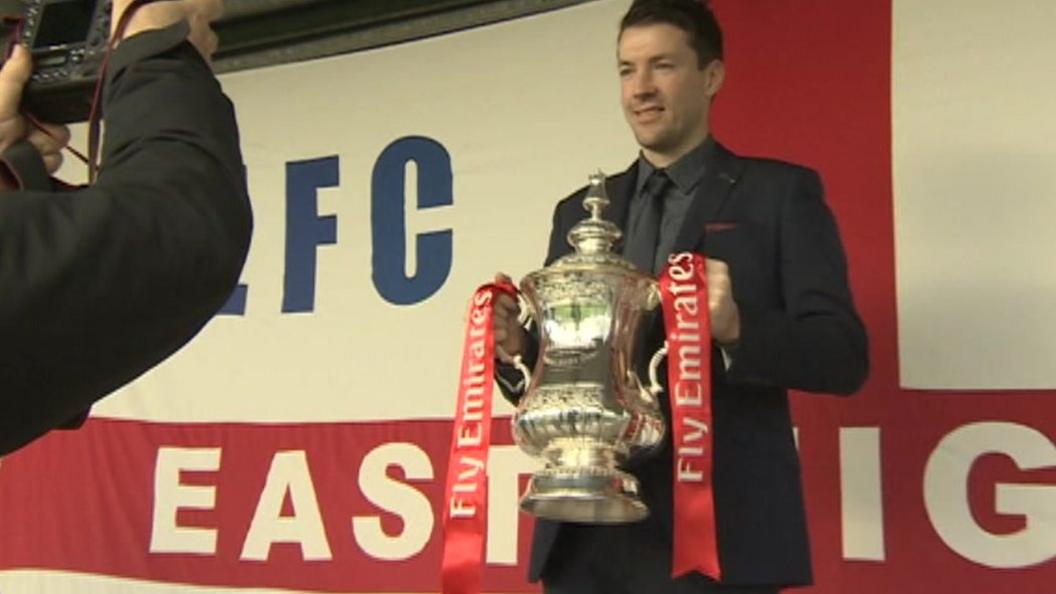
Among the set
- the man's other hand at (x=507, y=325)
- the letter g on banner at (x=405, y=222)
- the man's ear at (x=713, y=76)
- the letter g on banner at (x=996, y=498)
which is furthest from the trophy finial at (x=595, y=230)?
the letter g on banner at (x=405, y=222)

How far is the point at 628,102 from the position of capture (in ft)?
5.45

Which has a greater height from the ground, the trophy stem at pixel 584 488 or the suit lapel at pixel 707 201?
the suit lapel at pixel 707 201

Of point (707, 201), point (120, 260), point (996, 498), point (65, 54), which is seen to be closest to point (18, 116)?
point (65, 54)

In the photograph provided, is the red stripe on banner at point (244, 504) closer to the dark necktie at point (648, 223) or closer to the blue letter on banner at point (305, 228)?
the blue letter on banner at point (305, 228)

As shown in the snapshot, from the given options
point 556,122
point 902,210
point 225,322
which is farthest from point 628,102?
point 225,322

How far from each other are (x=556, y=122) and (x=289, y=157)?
65 cm

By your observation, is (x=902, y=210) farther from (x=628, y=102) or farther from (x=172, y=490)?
(x=172, y=490)

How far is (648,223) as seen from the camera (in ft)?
5.31

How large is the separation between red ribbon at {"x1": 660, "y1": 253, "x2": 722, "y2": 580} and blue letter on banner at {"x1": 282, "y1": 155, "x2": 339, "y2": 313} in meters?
1.41

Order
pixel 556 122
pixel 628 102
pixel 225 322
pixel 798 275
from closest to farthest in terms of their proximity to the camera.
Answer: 1. pixel 798 275
2. pixel 628 102
3. pixel 556 122
4. pixel 225 322

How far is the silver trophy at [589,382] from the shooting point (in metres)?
1.47

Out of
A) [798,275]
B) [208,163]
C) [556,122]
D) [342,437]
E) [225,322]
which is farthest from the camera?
[225,322]

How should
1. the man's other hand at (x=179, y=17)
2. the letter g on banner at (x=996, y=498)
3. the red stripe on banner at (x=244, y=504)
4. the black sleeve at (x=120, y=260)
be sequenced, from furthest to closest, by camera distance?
the red stripe on banner at (x=244, y=504) < the letter g on banner at (x=996, y=498) < the man's other hand at (x=179, y=17) < the black sleeve at (x=120, y=260)

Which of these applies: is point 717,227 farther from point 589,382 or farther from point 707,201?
point 589,382
